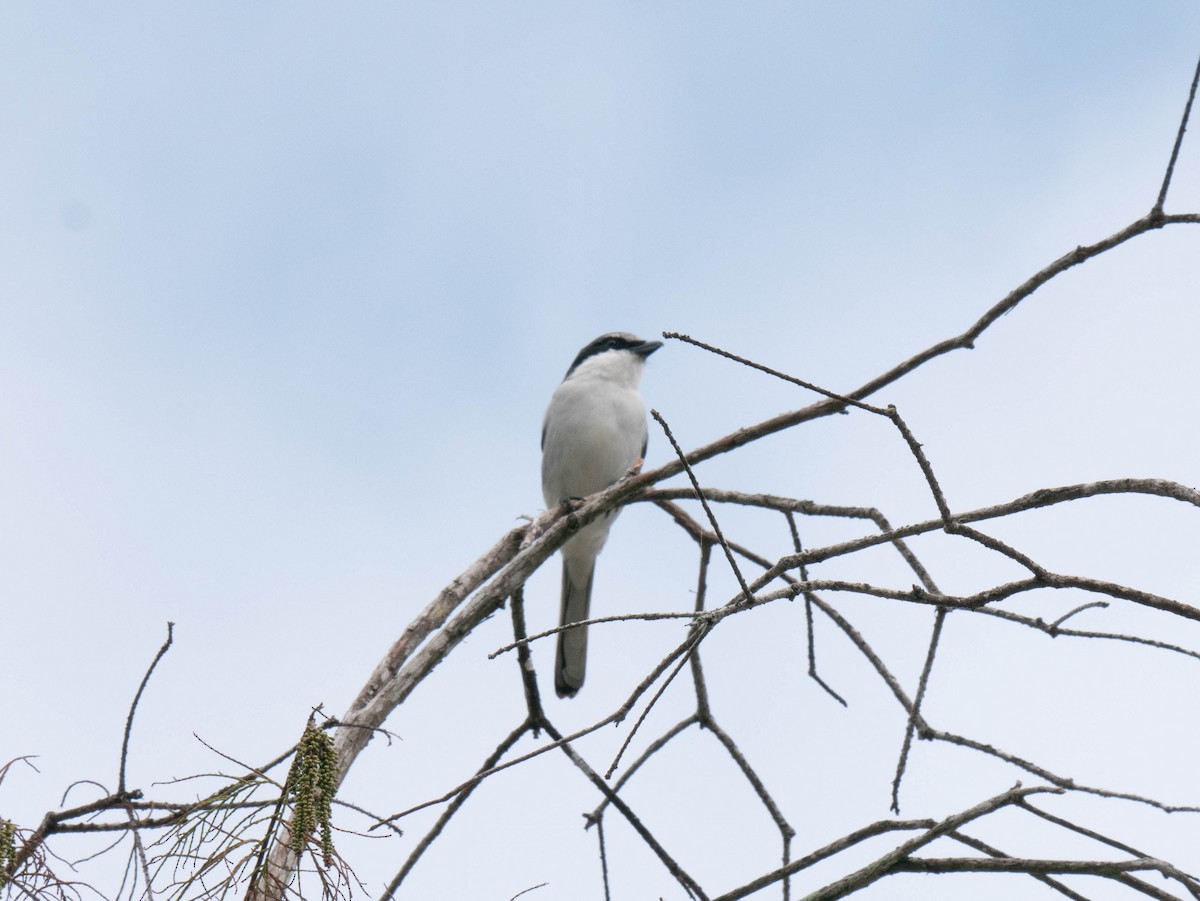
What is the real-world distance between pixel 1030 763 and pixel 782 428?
135 cm

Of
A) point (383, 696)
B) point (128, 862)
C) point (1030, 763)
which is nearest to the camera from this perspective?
point (128, 862)

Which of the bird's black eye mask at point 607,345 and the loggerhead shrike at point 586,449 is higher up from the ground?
the bird's black eye mask at point 607,345

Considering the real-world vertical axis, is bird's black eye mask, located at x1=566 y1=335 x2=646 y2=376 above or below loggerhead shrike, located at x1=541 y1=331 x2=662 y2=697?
above

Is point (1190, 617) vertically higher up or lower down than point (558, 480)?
lower down

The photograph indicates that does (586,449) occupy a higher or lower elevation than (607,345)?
lower

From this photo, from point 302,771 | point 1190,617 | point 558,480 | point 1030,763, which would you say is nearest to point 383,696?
point 302,771

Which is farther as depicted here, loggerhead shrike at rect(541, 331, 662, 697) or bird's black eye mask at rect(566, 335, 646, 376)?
bird's black eye mask at rect(566, 335, 646, 376)

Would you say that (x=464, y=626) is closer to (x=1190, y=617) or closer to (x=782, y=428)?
(x=782, y=428)

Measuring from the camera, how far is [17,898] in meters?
2.40

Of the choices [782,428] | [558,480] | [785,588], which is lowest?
[785,588]

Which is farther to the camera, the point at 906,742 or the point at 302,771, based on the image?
the point at 906,742

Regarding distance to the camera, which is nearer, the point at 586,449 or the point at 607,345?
the point at 586,449

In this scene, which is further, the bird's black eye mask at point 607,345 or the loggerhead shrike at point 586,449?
the bird's black eye mask at point 607,345

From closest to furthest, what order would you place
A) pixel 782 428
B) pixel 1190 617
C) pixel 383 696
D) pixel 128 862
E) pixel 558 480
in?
1. pixel 1190 617
2. pixel 128 862
3. pixel 383 696
4. pixel 782 428
5. pixel 558 480
